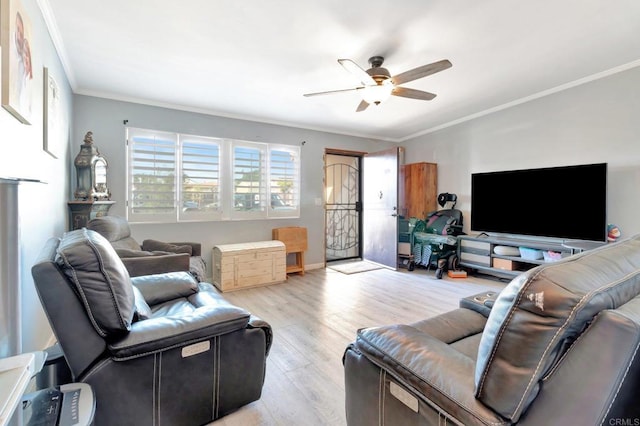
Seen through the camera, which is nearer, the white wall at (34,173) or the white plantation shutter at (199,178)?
the white wall at (34,173)

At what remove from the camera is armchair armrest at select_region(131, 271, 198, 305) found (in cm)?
198

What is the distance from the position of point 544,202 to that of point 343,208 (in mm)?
3370

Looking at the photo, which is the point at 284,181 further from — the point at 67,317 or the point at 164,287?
the point at 67,317

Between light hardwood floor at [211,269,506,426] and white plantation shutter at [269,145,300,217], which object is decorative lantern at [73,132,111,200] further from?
white plantation shutter at [269,145,300,217]

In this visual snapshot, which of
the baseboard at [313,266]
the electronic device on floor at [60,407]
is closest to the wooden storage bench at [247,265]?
the baseboard at [313,266]

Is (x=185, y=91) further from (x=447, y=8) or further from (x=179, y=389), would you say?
(x=179, y=389)

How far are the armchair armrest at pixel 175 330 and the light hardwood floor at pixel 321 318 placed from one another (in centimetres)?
56

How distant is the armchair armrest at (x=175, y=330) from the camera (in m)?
1.23

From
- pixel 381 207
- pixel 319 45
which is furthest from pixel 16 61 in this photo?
pixel 381 207

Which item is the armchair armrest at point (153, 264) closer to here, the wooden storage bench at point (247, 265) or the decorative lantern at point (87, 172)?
the decorative lantern at point (87, 172)

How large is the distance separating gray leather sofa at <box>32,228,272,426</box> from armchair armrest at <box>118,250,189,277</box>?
977 millimetres

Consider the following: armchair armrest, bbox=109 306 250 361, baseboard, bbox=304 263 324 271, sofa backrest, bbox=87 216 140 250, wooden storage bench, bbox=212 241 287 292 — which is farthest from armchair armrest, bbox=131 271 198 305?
baseboard, bbox=304 263 324 271

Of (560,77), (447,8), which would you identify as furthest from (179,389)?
(560,77)

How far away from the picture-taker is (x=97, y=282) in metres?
1.18
